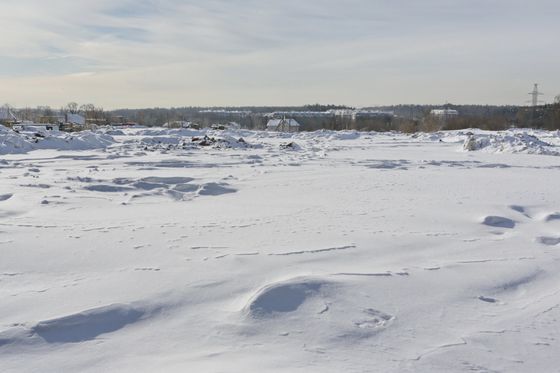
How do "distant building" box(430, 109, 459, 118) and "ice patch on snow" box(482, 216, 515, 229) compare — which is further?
"distant building" box(430, 109, 459, 118)

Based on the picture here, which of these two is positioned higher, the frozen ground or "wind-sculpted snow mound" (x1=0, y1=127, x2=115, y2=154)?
"wind-sculpted snow mound" (x1=0, y1=127, x2=115, y2=154)

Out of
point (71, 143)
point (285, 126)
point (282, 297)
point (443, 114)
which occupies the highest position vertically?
point (443, 114)

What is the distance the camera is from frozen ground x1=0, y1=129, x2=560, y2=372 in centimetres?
283

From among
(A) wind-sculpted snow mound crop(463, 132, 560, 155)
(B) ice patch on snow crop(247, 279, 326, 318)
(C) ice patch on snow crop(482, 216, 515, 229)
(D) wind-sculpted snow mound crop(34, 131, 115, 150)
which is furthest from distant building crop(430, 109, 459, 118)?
(B) ice patch on snow crop(247, 279, 326, 318)

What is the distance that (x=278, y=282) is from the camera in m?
3.72

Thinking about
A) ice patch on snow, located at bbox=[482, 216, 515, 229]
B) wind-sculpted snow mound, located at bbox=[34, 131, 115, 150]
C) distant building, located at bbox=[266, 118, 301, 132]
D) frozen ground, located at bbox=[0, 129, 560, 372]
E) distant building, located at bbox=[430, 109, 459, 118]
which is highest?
distant building, located at bbox=[430, 109, 459, 118]

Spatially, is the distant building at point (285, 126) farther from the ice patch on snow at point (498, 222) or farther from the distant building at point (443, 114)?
the ice patch on snow at point (498, 222)

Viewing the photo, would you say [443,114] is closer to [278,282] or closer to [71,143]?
[71,143]

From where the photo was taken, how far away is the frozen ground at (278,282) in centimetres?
283

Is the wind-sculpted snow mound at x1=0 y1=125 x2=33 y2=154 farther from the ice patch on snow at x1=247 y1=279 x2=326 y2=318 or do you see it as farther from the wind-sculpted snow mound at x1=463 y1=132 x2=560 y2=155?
the wind-sculpted snow mound at x1=463 y1=132 x2=560 y2=155

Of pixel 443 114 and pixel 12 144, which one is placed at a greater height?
pixel 443 114

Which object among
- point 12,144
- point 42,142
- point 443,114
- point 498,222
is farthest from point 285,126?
point 498,222

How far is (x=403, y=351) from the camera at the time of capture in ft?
9.39

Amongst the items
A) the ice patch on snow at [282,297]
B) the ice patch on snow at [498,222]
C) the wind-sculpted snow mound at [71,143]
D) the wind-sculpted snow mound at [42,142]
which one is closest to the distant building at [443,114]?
the wind-sculpted snow mound at [71,143]
